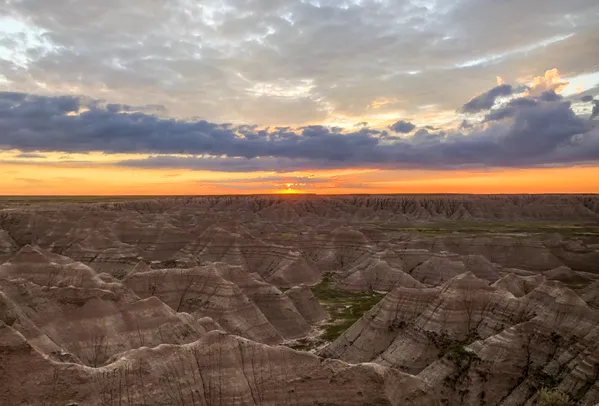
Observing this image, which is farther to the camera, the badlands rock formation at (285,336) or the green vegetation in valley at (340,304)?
the green vegetation in valley at (340,304)

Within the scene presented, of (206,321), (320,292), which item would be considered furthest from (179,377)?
(320,292)

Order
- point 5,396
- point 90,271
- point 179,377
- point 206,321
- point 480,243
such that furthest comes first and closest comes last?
point 480,243 → point 90,271 → point 206,321 → point 179,377 → point 5,396

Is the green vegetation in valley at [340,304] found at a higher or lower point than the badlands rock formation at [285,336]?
lower

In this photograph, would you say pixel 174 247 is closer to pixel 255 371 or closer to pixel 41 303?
pixel 41 303

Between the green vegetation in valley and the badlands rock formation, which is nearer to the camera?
the badlands rock formation

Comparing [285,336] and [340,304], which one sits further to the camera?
[340,304]

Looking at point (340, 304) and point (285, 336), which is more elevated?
point (285, 336)

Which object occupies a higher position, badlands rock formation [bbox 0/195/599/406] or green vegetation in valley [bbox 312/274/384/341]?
badlands rock formation [bbox 0/195/599/406]

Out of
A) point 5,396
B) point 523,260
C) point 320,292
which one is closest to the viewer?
point 5,396
